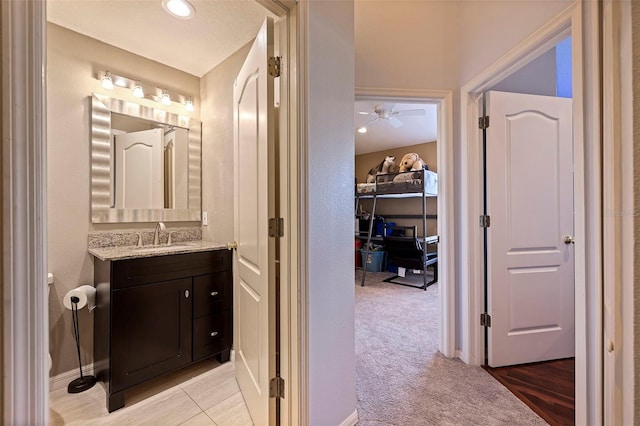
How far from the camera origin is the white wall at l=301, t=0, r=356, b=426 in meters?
1.23

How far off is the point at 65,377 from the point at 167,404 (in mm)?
776

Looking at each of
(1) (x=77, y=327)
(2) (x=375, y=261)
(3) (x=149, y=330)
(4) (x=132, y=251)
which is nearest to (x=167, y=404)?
(3) (x=149, y=330)

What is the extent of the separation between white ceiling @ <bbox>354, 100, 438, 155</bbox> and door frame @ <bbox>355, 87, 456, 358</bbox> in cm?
145

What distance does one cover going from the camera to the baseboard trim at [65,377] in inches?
69.0

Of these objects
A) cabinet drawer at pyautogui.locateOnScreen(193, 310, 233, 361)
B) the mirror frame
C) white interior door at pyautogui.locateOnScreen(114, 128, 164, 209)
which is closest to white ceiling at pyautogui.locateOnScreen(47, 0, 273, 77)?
the mirror frame

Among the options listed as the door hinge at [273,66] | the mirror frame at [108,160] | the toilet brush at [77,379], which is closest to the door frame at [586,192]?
the door hinge at [273,66]

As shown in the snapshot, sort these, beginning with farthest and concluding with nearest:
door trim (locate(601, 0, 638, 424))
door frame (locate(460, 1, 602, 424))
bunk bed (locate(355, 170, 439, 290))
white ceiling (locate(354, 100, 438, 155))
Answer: bunk bed (locate(355, 170, 439, 290))
white ceiling (locate(354, 100, 438, 155))
door frame (locate(460, 1, 602, 424))
door trim (locate(601, 0, 638, 424))

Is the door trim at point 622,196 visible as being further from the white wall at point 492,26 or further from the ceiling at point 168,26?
the ceiling at point 168,26

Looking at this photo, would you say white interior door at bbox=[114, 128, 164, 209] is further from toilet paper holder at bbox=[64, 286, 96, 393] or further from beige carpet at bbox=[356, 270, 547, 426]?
beige carpet at bbox=[356, 270, 547, 426]

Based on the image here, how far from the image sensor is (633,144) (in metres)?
0.38

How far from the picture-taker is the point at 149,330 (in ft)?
5.60

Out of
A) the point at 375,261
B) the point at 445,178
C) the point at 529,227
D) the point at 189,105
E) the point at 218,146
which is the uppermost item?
the point at 189,105

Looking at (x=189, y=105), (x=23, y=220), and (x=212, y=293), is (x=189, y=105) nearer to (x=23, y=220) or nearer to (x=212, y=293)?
(x=212, y=293)

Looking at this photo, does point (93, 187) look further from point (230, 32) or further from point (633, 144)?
point (633, 144)
